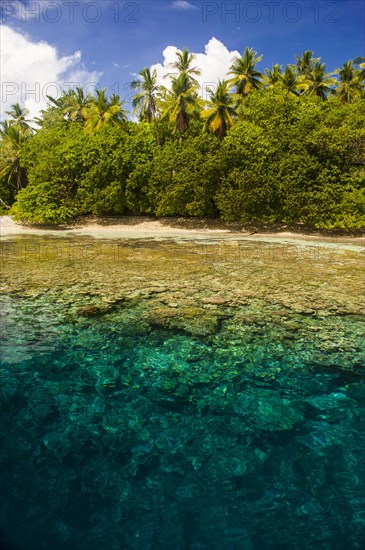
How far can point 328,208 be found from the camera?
26531mm

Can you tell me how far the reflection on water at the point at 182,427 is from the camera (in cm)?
331

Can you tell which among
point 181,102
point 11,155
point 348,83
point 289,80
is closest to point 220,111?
point 181,102

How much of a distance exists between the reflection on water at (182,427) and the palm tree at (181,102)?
3152 centimetres

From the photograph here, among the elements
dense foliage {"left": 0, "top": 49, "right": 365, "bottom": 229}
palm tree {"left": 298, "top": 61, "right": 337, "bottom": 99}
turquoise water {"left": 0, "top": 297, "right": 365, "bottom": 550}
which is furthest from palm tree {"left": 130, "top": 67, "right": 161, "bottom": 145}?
turquoise water {"left": 0, "top": 297, "right": 365, "bottom": 550}

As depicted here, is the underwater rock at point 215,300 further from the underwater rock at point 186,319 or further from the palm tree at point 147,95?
the palm tree at point 147,95

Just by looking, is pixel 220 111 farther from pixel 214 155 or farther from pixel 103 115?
pixel 103 115

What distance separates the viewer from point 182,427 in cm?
466

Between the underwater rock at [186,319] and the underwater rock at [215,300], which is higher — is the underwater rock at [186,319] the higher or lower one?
the lower one

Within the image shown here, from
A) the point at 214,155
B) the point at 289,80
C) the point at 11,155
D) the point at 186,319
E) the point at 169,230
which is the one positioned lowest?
the point at 186,319

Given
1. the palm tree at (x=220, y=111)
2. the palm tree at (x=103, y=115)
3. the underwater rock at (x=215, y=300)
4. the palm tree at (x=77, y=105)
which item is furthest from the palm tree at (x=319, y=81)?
the underwater rock at (x=215, y=300)

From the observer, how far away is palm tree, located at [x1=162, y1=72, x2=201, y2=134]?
116 feet

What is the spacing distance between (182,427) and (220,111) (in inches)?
1395

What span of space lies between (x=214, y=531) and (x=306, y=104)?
3241 centimetres

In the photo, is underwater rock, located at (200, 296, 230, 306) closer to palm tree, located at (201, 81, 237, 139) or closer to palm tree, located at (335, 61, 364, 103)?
palm tree, located at (201, 81, 237, 139)
